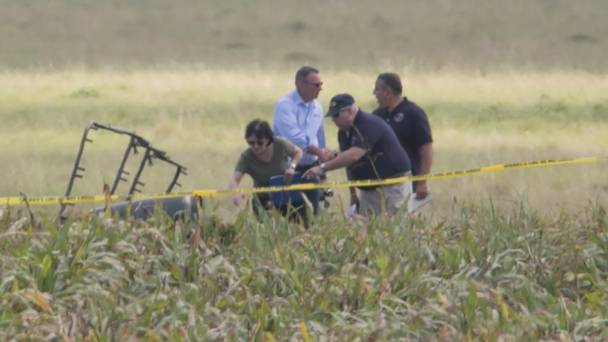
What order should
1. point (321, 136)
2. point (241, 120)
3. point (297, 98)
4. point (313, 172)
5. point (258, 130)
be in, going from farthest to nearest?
point (241, 120) → point (321, 136) → point (297, 98) → point (313, 172) → point (258, 130)

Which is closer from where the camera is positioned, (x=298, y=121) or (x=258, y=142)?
(x=258, y=142)

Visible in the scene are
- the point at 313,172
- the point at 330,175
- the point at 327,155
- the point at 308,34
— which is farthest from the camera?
the point at 308,34

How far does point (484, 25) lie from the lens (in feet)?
154

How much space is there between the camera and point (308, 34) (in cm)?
4675

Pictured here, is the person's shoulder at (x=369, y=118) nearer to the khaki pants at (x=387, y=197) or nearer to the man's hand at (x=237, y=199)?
the khaki pants at (x=387, y=197)

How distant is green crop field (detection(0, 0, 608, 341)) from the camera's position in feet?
32.6

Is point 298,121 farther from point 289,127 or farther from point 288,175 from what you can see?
point 288,175

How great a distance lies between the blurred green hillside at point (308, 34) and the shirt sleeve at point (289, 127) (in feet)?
77.9

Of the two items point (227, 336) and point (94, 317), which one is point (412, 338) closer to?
point (227, 336)

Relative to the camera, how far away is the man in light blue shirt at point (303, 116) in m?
15.2

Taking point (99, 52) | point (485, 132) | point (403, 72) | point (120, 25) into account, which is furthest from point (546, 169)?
point (120, 25)

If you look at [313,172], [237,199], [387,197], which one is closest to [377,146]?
[387,197]

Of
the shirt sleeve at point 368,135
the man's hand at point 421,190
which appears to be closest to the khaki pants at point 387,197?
the man's hand at point 421,190

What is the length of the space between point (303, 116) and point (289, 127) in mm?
193
